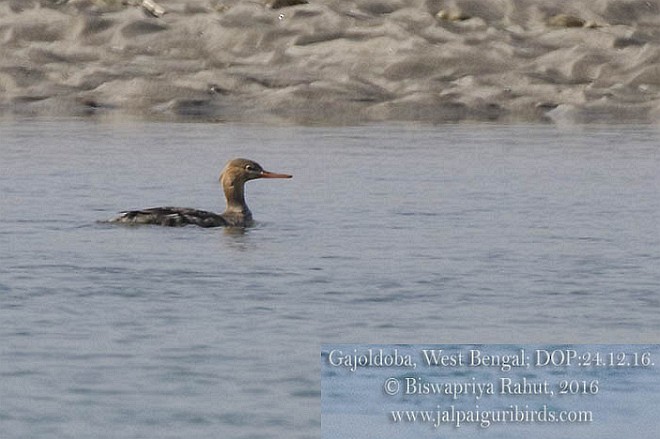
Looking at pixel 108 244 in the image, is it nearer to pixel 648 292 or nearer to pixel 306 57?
pixel 648 292

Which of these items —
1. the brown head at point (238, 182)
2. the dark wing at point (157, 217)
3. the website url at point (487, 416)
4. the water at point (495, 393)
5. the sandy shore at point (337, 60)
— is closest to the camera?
the water at point (495, 393)

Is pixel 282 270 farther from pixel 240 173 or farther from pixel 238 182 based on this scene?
pixel 240 173

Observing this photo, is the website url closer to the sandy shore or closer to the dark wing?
the dark wing

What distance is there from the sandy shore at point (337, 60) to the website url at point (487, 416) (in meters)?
17.5

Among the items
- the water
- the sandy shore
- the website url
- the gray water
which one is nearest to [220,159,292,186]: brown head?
the gray water

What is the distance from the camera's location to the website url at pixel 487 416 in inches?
391

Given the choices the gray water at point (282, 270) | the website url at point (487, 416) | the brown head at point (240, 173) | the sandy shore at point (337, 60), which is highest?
the sandy shore at point (337, 60)

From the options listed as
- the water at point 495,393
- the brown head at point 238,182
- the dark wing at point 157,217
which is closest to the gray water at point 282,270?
the dark wing at point 157,217

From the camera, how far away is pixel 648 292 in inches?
525

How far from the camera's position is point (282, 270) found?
1428 centimetres

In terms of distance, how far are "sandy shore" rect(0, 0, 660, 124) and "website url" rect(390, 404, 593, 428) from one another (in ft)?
57.3

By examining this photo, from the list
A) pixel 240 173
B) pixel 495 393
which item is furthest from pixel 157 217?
pixel 495 393

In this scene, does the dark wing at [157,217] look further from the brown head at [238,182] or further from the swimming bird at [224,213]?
the brown head at [238,182]

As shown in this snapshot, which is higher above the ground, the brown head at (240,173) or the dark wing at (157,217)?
the brown head at (240,173)
